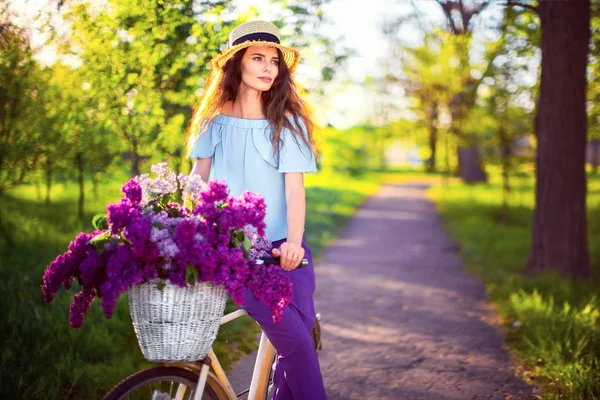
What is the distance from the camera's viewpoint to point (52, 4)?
503 cm

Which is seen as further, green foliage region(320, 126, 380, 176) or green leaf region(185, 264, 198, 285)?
green foliage region(320, 126, 380, 176)

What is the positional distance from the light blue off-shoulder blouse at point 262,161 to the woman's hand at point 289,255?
1.17ft

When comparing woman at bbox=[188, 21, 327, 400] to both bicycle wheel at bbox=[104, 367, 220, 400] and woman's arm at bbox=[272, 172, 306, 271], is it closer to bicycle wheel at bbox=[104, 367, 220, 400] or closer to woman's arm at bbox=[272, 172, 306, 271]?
woman's arm at bbox=[272, 172, 306, 271]

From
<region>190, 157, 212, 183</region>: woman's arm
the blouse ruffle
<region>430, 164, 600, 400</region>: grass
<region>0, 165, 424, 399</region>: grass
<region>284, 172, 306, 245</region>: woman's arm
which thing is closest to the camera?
<region>284, 172, 306, 245</region>: woman's arm

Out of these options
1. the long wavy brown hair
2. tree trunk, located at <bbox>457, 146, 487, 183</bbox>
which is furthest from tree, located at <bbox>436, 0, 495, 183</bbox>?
the long wavy brown hair

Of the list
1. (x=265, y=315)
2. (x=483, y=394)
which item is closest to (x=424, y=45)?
(x=483, y=394)

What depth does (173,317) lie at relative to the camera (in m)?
2.20

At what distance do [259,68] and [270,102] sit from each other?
0.17 metres

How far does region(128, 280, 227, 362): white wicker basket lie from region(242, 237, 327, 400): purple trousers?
405 mm

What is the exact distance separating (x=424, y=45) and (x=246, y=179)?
74.3ft

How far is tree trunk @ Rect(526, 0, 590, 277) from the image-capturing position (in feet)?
24.4

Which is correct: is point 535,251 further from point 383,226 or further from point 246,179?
point 383,226

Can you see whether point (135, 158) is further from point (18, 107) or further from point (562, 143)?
point (562, 143)

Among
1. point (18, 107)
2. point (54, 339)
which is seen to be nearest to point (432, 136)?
point (18, 107)
